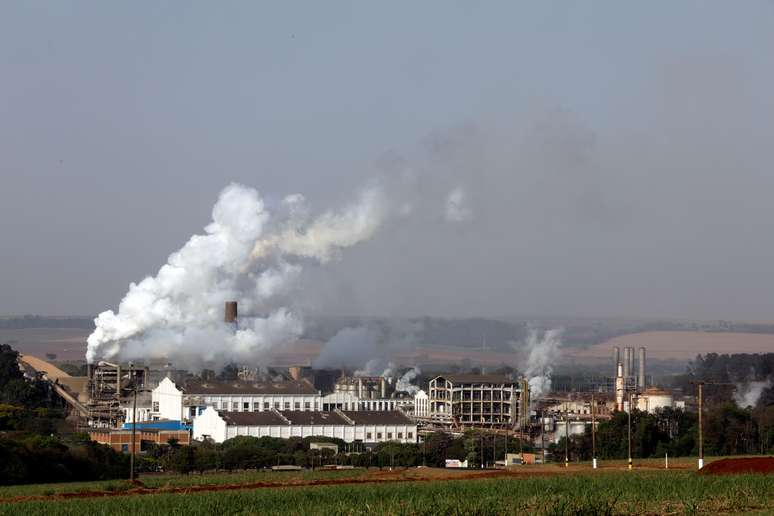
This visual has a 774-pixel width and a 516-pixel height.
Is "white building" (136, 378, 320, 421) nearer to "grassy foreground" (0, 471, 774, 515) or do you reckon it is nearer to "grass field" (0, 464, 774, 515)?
"grass field" (0, 464, 774, 515)

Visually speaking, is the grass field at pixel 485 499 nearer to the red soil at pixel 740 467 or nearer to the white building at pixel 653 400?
the red soil at pixel 740 467

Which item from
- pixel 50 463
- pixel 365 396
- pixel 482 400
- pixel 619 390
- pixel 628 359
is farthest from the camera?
pixel 628 359

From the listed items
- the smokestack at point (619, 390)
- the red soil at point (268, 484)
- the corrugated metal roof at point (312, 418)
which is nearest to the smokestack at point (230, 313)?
the corrugated metal roof at point (312, 418)

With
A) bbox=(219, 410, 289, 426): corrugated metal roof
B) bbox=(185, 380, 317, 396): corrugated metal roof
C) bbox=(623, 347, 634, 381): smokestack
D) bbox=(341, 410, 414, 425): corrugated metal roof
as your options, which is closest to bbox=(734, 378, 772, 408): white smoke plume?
bbox=(623, 347, 634, 381): smokestack

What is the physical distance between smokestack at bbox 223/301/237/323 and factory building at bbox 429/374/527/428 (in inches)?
1050

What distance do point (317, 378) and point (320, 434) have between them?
169 ft

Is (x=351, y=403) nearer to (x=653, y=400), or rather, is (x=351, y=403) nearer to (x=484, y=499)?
(x=653, y=400)

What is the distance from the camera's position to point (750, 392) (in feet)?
518

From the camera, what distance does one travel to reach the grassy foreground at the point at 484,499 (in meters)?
30.7

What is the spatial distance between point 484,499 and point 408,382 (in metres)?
156

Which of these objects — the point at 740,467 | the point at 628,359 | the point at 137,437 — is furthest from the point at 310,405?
the point at 740,467

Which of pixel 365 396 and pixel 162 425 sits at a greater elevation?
pixel 365 396

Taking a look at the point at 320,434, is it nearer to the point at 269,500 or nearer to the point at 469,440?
the point at 469,440

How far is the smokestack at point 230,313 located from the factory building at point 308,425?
2399 cm
